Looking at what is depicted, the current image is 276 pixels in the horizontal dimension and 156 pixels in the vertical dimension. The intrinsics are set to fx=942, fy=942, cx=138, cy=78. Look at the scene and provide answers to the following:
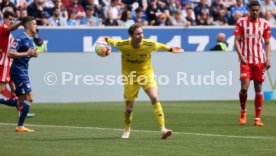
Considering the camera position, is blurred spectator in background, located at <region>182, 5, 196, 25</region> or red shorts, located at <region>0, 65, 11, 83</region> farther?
blurred spectator in background, located at <region>182, 5, 196, 25</region>

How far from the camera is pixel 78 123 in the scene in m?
18.8

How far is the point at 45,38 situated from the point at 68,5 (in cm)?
178

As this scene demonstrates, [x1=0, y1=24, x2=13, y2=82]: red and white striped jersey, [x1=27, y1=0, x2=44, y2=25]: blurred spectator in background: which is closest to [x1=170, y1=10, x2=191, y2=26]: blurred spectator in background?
[x1=27, y1=0, x2=44, y2=25]: blurred spectator in background

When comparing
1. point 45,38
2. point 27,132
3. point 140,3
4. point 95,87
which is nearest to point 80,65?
point 95,87

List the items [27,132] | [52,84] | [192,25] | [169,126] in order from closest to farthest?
[27,132] → [169,126] → [52,84] → [192,25]

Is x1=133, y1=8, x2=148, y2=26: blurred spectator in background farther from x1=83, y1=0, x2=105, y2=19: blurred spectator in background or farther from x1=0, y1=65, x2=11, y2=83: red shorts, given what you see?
x1=0, y1=65, x2=11, y2=83: red shorts

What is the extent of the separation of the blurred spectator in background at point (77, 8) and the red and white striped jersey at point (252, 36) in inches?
468

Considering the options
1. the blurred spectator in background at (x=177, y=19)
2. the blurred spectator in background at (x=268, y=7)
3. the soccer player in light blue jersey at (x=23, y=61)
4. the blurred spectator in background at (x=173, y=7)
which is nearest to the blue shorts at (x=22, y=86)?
the soccer player in light blue jersey at (x=23, y=61)

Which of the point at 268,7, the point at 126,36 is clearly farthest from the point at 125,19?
the point at 268,7

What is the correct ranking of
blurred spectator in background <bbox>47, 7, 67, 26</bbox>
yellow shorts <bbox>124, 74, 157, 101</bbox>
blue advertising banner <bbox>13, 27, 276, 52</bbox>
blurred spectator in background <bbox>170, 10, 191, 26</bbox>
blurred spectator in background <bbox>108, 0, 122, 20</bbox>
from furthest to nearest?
blurred spectator in background <bbox>170, 10, 191, 26</bbox> < blurred spectator in background <bbox>108, 0, 122, 20</bbox> < blue advertising banner <bbox>13, 27, 276, 52</bbox> < blurred spectator in background <bbox>47, 7, 67, 26</bbox> < yellow shorts <bbox>124, 74, 157, 101</bbox>

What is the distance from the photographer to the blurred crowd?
95.3 ft

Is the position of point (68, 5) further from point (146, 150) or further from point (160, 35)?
point (146, 150)

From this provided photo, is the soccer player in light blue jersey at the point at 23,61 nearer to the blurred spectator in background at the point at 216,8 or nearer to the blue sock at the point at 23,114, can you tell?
the blue sock at the point at 23,114

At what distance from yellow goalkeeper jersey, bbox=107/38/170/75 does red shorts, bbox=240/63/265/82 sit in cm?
352
